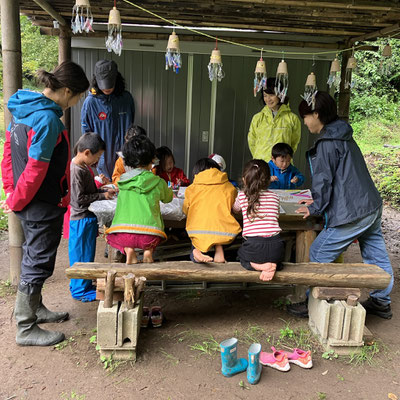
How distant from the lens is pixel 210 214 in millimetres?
A: 3008

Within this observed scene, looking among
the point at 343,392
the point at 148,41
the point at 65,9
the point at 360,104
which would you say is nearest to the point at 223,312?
the point at 343,392

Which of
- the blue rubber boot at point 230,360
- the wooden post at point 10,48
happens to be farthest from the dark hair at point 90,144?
the blue rubber boot at point 230,360

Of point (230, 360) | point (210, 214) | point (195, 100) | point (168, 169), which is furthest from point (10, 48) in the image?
point (195, 100)

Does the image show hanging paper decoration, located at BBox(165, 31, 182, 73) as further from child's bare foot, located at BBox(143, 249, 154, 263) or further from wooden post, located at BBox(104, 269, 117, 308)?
wooden post, located at BBox(104, 269, 117, 308)

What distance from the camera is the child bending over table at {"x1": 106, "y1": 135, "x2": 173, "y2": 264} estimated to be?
290cm

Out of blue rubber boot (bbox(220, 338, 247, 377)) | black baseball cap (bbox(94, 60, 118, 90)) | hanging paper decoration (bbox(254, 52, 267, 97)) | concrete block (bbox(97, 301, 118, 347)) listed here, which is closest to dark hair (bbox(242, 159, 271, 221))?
blue rubber boot (bbox(220, 338, 247, 377))

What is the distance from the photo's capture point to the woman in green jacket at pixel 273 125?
186 inches

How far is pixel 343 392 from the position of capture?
2508 millimetres

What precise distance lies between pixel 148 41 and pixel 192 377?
5.24m

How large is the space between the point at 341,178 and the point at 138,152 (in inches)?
59.9

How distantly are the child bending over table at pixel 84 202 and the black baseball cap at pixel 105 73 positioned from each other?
115 cm

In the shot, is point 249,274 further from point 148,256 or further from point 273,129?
point 273,129

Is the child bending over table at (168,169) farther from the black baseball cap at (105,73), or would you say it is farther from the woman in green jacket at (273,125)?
the woman in green jacket at (273,125)

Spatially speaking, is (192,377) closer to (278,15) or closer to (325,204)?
(325,204)
